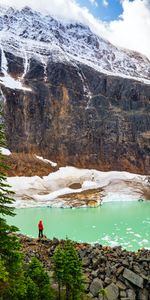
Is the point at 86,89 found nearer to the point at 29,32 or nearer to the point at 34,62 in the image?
the point at 34,62

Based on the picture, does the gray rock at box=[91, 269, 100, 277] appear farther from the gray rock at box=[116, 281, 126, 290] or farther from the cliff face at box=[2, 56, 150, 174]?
the cliff face at box=[2, 56, 150, 174]

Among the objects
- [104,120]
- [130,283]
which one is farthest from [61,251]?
[104,120]

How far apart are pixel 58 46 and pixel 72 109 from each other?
34.6 m

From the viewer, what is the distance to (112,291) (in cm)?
1762

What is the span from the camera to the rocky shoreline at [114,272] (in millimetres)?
17719

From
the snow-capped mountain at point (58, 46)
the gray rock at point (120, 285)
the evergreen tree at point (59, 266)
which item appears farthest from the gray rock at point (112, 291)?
the snow-capped mountain at point (58, 46)

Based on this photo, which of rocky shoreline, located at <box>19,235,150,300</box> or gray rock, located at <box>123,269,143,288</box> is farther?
gray rock, located at <box>123,269,143,288</box>

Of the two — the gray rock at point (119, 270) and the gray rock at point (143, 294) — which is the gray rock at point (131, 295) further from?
the gray rock at point (119, 270)

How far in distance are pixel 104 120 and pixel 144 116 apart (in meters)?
12.5

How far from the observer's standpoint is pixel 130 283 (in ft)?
59.8

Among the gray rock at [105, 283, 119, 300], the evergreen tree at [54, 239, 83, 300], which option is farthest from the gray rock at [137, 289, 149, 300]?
the evergreen tree at [54, 239, 83, 300]

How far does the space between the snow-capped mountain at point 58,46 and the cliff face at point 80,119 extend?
23.7 feet

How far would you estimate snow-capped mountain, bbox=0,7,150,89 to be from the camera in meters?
134

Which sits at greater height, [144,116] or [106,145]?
[144,116]
